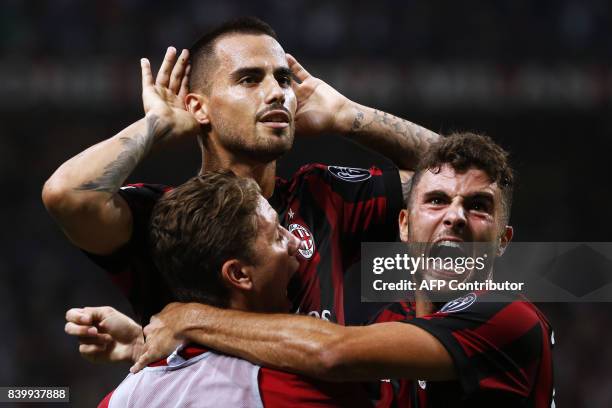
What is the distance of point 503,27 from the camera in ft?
43.0

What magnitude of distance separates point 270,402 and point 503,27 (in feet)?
36.3

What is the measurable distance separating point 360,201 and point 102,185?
137cm

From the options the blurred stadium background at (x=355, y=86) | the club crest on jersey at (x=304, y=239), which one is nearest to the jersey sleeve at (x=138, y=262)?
the club crest on jersey at (x=304, y=239)

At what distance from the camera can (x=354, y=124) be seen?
4.61 metres

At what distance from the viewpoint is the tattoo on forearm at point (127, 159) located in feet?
11.4

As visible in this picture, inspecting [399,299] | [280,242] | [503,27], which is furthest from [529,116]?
[280,242]

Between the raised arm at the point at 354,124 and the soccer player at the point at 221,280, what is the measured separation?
3.83 feet

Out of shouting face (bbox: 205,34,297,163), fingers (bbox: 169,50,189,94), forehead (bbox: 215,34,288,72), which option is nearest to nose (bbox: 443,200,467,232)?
shouting face (bbox: 205,34,297,163)

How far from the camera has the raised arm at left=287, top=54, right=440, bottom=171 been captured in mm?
4520

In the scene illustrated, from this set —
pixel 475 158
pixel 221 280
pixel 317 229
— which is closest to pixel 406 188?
pixel 317 229

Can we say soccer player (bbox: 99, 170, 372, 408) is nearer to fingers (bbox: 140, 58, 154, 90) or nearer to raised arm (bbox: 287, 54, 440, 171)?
fingers (bbox: 140, 58, 154, 90)

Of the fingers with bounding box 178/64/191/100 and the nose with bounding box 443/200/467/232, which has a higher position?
the fingers with bounding box 178/64/191/100

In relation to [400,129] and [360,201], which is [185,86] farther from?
[400,129]

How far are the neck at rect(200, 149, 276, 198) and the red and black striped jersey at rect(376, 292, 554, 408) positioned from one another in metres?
1.22
